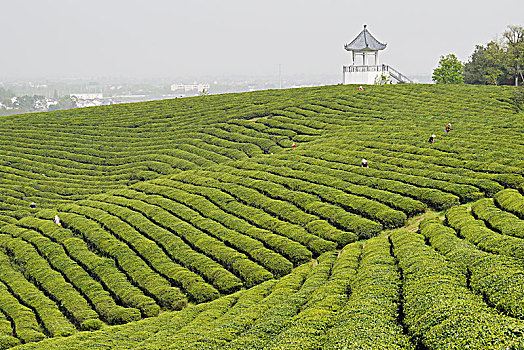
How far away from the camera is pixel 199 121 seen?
57.5 metres

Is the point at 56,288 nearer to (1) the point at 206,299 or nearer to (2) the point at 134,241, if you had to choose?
(2) the point at 134,241

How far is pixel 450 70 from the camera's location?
77.4 m

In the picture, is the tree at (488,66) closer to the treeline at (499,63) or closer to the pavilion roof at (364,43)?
the treeline at (499,63)

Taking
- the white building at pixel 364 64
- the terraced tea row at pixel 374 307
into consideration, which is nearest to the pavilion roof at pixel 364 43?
the white building at pixel 364 64

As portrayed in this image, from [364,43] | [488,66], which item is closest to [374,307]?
[364,43]

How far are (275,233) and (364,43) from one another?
159 feet

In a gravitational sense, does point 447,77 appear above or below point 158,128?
above

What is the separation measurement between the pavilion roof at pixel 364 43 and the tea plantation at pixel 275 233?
1711cm

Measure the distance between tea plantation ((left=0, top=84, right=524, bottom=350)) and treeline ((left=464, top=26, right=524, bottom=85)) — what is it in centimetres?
1798

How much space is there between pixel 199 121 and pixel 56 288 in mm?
34398

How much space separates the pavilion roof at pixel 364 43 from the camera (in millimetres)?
69062

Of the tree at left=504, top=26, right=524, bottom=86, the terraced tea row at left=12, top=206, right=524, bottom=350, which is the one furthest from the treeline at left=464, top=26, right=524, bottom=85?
the terraced tea row at left=12, top=206, right=524, bottom=350

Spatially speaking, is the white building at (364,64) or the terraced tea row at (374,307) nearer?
the terraced tea row at (374,307)

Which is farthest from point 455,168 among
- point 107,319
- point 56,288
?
point 56,288
